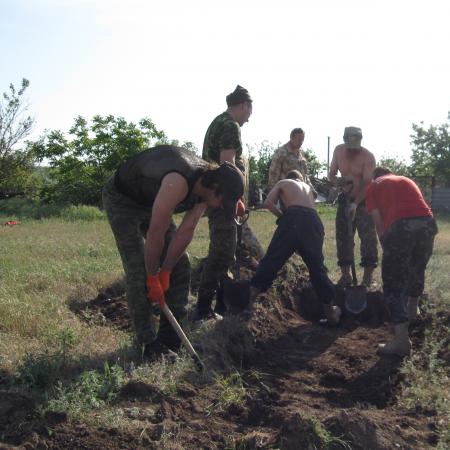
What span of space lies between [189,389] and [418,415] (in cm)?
140

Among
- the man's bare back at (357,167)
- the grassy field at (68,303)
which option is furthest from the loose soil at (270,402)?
the man's bare back at (357,167)

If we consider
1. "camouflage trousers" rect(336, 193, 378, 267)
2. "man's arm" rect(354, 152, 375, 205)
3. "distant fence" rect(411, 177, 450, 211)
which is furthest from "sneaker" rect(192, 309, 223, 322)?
"distant fence" rect(411, 177, 450, 211)

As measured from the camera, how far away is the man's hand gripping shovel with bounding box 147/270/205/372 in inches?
164

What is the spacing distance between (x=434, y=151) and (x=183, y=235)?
2991 centimetres

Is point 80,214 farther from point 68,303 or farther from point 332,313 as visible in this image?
point 332,313

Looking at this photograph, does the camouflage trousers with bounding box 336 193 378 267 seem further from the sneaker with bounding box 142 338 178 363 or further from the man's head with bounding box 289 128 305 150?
the sneaker with bounding box 142 338 178 363

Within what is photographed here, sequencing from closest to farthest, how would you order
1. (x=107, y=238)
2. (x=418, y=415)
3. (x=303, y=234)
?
(x=418, y=415)
(x=303, y=234)
(x=107, y=238)

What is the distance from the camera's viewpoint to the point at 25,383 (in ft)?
13.0

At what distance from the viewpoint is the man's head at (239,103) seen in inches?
220

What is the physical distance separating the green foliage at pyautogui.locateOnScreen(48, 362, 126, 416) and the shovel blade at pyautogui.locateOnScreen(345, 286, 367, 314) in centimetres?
299

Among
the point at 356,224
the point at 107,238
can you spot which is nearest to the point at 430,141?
the point at 107,238

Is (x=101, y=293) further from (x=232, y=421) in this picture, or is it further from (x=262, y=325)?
(x=232, y=421)

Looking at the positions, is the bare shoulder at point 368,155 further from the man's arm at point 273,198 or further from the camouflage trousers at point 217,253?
the camouflage trousers at point 217,253

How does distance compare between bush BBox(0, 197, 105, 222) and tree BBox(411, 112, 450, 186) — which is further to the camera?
tree BBox(411, 112, 450, 186)
